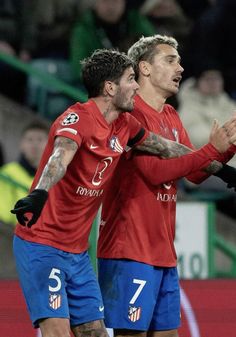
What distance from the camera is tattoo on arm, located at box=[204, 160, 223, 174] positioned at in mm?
6582

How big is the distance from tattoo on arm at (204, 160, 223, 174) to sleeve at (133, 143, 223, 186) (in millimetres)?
128

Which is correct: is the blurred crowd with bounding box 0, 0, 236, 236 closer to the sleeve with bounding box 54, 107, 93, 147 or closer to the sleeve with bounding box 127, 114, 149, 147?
the sleeve with bounding box 127, 114, 149, 147

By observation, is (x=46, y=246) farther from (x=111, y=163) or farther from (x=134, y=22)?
(x=134, y=22)

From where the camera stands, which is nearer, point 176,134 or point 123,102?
point 123,102

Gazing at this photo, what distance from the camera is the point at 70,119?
5.96m

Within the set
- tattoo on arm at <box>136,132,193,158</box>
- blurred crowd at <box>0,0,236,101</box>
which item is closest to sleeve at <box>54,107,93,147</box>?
tattoo on arm at <box>136,132,193,158</box>

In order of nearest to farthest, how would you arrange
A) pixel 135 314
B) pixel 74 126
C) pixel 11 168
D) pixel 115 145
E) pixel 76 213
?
1. pixel 74 126
2. pixel 76 213
3. pixel 115 145
4. pixel 135 314
5. pixel 11 168

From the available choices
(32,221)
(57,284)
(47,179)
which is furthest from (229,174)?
(32,221)

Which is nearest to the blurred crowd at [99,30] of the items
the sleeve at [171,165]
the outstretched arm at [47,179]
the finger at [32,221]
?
the sleeve at [171,165]

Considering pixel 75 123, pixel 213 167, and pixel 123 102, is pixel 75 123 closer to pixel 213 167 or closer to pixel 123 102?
pixel 123 102

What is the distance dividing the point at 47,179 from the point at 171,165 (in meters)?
0.92

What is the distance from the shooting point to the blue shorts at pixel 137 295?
254 inches

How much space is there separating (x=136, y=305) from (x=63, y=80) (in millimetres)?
4489

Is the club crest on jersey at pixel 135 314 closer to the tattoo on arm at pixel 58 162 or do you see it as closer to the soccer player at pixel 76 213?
the soccer player at pixel 76 213
